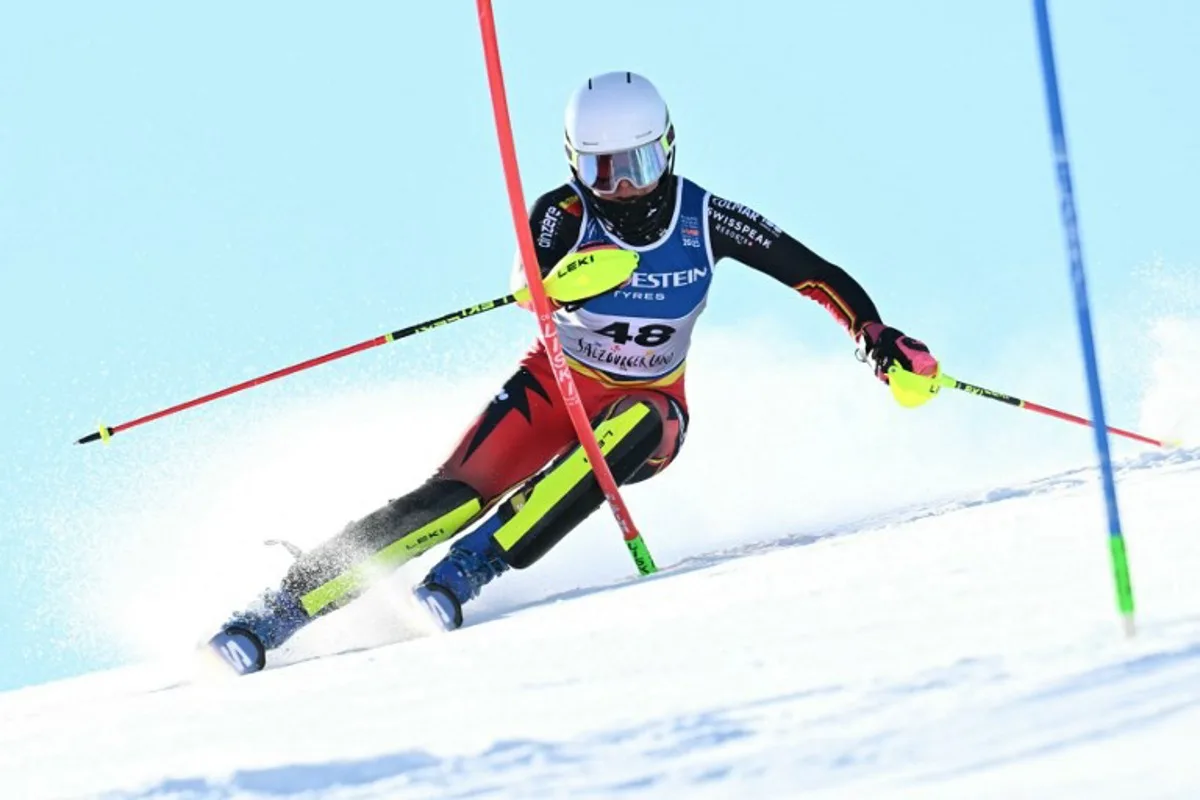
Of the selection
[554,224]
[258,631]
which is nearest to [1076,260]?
[258,631]

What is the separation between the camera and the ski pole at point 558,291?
514 cm

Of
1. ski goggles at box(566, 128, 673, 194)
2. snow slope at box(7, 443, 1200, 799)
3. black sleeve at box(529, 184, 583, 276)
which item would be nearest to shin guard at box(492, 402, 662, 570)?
black sleeve at box(529, 184, 583, 276)

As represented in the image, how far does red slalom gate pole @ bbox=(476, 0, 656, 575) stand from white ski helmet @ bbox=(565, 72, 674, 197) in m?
0.30

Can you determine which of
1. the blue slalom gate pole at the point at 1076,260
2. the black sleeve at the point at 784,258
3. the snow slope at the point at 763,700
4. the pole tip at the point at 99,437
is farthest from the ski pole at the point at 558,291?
the blue slalom gate pole at the point at 1076,260

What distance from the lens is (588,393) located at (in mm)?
5578

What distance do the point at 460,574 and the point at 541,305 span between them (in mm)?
1076

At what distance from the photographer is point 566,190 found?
548 centimetres

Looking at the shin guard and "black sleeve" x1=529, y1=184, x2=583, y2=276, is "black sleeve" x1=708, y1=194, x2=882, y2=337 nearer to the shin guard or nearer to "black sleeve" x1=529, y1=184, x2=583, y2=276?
"black sleeve" x1=529, y1=184, x2=583, y2=276

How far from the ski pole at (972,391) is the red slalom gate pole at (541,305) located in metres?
1.08

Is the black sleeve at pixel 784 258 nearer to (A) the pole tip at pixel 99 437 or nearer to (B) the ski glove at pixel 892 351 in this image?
(B) the ski glove at pixel 892 351

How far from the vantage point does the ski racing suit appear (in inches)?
188

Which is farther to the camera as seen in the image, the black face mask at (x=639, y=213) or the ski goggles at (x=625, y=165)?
the black face mask at (x=639, y=213)

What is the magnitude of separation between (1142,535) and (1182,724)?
1411mm

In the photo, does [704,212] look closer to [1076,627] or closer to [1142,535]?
[1142,535]
